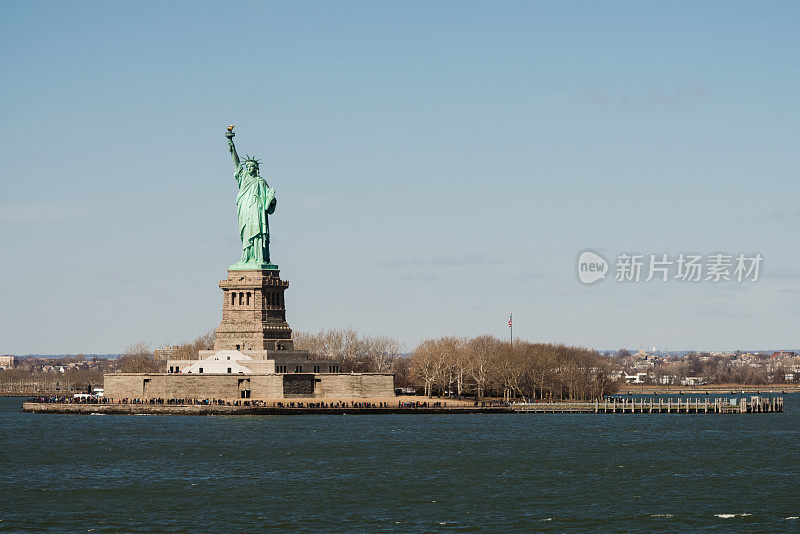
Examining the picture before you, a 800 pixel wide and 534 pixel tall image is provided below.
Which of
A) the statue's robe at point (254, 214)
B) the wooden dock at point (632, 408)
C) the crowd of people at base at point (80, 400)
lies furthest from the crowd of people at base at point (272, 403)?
the statue's robe at point (254, 214)

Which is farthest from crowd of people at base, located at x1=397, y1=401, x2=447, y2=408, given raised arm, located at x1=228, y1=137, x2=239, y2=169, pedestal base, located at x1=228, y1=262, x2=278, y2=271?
raised arm, located at x1=228, y1=137, x2=239, y2=169

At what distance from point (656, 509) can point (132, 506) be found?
2261 cm

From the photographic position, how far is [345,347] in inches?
6142

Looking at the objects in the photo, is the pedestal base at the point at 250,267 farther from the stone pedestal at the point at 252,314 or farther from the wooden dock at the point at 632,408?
the wooden dock at the point at 632,408

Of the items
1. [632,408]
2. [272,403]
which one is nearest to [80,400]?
[272,403]

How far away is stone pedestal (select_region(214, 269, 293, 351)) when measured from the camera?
119 metres

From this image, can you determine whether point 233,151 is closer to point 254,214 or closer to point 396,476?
point 254,214

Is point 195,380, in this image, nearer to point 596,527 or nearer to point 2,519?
point 2,519

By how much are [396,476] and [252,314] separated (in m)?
53.0

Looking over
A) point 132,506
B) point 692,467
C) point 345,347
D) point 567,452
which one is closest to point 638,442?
point 567,452

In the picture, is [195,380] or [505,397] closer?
[195,380]

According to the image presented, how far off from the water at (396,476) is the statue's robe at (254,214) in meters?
20.5

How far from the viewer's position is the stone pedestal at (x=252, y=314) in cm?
11869

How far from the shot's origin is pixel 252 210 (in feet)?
399
